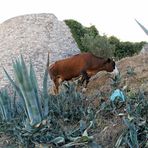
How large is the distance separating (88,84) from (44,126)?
4.82 m

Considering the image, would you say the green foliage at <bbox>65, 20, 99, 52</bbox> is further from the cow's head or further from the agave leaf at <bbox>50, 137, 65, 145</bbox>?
the agave leaf at <bbox>50, 137, 65, 145</bbox>

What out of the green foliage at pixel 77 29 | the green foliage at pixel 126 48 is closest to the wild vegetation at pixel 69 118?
the green foliage at pixel 126 48

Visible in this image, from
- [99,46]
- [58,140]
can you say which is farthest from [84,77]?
[99,46]

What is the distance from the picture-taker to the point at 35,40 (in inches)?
699

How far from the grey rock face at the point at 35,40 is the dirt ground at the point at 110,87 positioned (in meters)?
4.11

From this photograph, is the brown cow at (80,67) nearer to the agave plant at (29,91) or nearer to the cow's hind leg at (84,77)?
the cow's hind leg at (84,77)

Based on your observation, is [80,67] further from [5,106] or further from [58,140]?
[58,140]

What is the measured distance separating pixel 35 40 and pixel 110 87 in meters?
7.96

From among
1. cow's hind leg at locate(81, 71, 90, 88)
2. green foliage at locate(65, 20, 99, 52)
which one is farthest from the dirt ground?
green foliage at locate(65, 20, 99, 52)

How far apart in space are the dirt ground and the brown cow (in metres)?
0.19

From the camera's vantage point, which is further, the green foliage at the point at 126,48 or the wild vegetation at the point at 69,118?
the green foliage at the point at 126,48

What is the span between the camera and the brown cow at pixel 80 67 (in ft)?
42.4

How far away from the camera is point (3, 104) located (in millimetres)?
9086

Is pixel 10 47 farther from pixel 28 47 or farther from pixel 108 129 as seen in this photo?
pixel 108 129
